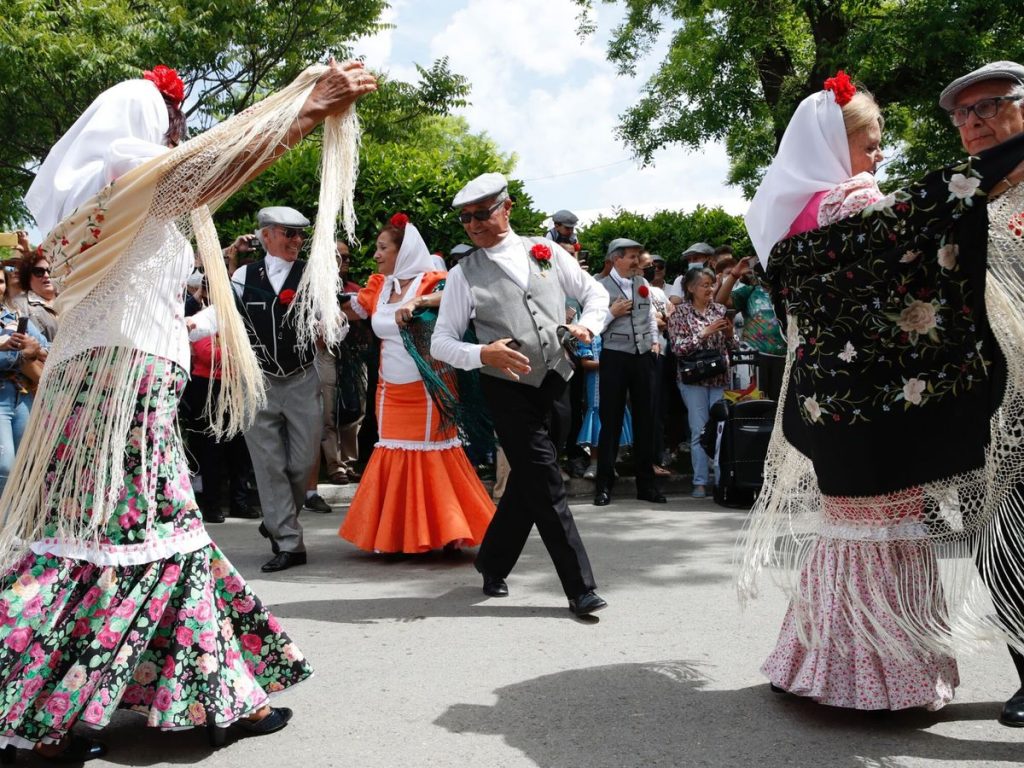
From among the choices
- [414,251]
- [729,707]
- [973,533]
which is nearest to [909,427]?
[973,533]

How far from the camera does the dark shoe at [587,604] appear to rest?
4.79 m

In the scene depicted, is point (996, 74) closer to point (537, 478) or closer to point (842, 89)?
point (842, 89)

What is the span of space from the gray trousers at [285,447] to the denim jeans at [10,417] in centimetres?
161

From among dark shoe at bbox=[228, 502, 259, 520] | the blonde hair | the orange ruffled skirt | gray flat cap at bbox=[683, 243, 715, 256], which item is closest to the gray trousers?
the orange ruffled skirt

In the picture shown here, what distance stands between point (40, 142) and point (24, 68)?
5.18 ft

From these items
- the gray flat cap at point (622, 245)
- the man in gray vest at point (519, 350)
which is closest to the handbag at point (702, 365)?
the gray flat cap at point (622, 245)

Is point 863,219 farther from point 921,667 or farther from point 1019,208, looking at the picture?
point 921,667

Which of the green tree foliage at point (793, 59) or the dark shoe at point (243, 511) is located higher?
the green tree foliage at point (793, 59)

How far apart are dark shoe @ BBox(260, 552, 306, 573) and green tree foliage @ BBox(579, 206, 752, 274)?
853cm

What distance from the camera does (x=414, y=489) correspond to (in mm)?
6426

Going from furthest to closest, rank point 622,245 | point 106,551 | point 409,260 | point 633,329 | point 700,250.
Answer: point 700,250
point 622,245
point 633,329
point 409,260
point 106,551

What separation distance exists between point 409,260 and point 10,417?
9.18 ft

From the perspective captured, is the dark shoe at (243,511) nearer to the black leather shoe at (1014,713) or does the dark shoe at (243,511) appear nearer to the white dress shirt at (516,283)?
the white dress shirt at (516,283)

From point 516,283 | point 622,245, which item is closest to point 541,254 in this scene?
point 516,283
